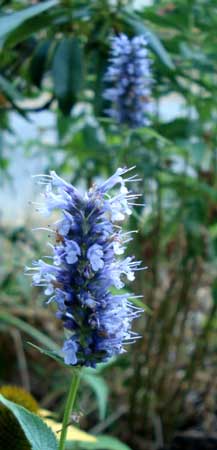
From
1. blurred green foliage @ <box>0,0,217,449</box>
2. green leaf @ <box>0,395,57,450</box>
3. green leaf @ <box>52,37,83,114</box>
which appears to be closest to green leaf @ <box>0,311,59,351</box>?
blurred green foliage @ <box>0,0,217,449</box>

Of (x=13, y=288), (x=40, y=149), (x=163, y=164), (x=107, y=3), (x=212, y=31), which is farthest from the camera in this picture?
(x=13, y=288)

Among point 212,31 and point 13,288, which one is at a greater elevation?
point 212,31

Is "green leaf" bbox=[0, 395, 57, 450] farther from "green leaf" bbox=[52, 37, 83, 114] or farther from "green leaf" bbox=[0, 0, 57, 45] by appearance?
"green leaf" bbox=[52, 37, 83, 114]

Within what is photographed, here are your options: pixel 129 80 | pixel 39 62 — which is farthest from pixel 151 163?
pixel 129 80

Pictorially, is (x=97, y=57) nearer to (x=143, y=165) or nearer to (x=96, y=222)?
(x=143, y=165)

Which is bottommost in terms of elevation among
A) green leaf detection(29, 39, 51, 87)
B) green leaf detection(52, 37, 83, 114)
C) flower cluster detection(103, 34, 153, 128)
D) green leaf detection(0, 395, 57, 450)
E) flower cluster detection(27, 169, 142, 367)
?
green leaf detection(0, 395, 57, 450)

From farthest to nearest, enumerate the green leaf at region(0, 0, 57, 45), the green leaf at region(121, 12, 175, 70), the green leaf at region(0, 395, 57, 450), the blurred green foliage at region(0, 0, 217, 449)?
1. the blurred green foliage at region(0, 0, 217, 449)
2. the green leaf at region(121, 12, 175, 70)
3. the green leaf at region(0, 0, 57, 45)
4. the green leaf at region(0, 395, 57, 450)

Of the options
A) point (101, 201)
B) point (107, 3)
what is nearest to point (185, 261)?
point (107, 3)
